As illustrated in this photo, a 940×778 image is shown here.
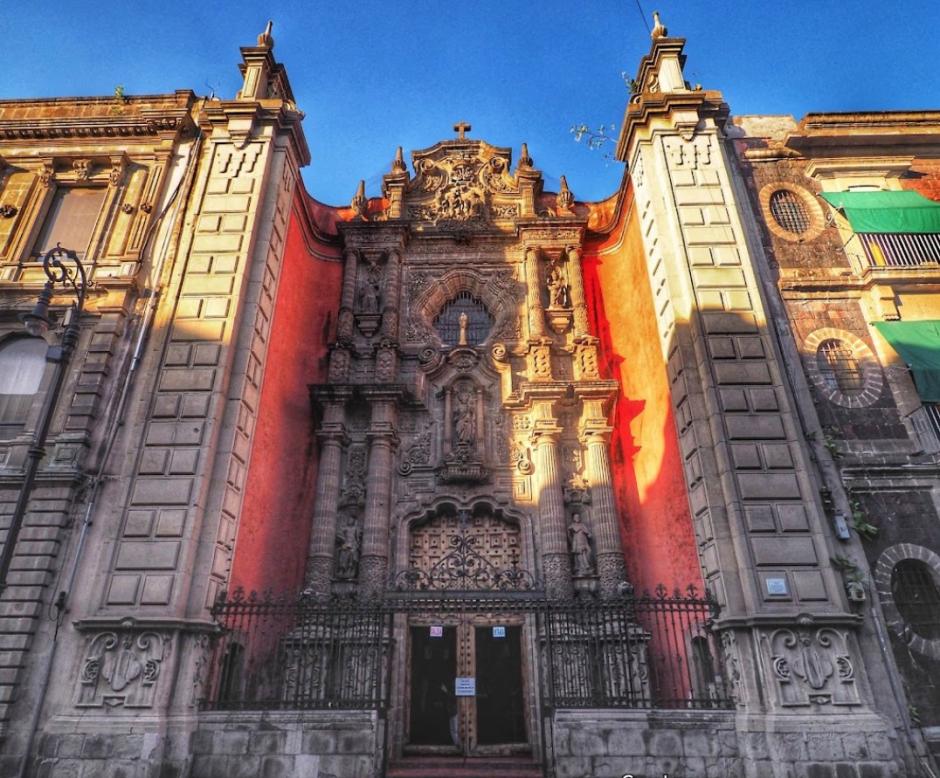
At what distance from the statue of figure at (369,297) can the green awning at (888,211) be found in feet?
38.8

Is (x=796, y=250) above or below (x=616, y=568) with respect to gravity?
above

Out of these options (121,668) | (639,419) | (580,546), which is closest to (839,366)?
(639,419)

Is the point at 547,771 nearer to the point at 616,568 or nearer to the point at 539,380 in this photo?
the point at 616,568

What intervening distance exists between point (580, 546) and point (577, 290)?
23.8ft

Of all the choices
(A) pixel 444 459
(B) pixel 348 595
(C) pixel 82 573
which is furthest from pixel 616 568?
(C) pixel 82 573

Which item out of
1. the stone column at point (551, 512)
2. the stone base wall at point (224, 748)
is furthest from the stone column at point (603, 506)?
the stone base wall at point (224, 748)

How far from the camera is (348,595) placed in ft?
44.2

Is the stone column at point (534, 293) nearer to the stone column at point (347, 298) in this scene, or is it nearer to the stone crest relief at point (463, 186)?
the stone crest relief at point (463, 186)

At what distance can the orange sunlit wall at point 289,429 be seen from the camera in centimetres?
1224

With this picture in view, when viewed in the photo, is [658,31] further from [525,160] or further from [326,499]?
[326,499]

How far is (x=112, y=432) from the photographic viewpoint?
37.2ft

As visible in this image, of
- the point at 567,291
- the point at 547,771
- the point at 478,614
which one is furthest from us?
the point at 567,291

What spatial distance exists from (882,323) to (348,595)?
42.8ft

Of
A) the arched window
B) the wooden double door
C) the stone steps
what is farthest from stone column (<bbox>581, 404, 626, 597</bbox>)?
the arched window
